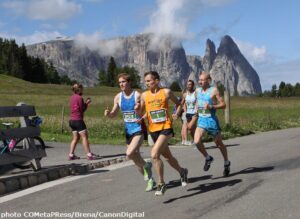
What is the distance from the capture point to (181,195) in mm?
8305

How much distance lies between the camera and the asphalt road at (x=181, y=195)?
7246mm

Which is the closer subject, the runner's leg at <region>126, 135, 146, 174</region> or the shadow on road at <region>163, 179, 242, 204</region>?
the shadow on road at <region>163, 179, 242, 204</region>

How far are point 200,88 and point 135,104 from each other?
1.68 m

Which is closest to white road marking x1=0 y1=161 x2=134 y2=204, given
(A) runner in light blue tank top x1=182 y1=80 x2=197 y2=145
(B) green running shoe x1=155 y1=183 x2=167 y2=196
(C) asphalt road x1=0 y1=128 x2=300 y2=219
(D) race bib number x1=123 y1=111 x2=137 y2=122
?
(C) asphalt road x1=0 y1=128 x2=300 y2=219

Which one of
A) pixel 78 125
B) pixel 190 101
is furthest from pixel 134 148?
pixel 190 101

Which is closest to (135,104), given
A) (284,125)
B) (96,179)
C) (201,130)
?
(201,130)

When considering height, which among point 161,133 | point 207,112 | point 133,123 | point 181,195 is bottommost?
point 181,195

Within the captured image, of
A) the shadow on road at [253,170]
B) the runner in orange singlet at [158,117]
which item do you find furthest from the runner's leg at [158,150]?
the shadow on road at [253,170]

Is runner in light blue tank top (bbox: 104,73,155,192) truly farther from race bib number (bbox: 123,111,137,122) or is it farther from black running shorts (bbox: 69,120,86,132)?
black running shorts (bbox: 69,120,86,132)

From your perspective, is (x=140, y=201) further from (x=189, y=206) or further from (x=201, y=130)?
(x=201, y=130)

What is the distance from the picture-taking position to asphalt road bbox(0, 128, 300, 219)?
725cm

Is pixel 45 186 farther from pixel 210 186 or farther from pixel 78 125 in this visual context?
pixel 78 125

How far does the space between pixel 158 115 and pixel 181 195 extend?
125 centimetres

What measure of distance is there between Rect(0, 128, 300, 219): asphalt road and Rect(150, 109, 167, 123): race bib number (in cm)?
114
